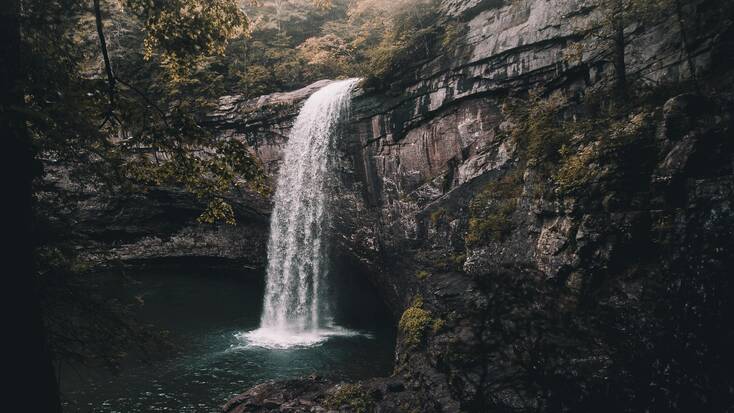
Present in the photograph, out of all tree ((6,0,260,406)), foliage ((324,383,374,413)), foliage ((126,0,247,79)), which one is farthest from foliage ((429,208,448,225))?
foliage ((126,0,247,79))

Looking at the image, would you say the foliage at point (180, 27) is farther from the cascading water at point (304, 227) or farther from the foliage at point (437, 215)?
the cascading water at point (304, 227)

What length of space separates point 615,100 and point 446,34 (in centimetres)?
725

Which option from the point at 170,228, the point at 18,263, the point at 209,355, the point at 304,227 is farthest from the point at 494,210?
the point at 170,228

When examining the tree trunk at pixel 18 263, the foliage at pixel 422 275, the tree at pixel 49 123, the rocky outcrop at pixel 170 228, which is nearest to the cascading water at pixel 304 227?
the rocky outcrop at pixel 170 228

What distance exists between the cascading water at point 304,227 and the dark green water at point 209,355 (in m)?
1.36

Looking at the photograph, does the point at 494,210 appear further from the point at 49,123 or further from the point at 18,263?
the point at 18,263

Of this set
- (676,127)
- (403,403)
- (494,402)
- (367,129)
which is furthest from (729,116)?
(367,129)

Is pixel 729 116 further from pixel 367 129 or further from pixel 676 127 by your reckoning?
pixel 367 129

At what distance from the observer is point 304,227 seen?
68.0 ft

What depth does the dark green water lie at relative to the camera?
1234cm

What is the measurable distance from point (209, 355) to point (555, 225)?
1288cm

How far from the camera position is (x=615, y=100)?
1141 cm

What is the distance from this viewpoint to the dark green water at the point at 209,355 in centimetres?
1234

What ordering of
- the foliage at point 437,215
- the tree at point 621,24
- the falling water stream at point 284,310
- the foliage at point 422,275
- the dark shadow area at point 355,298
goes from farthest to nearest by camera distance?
the dark shadow area at point 355,298 < the foliage at point 437,215 < the foliage at point 422,275 < the falling water stream at point 284,310 < the tree at point 621,24
